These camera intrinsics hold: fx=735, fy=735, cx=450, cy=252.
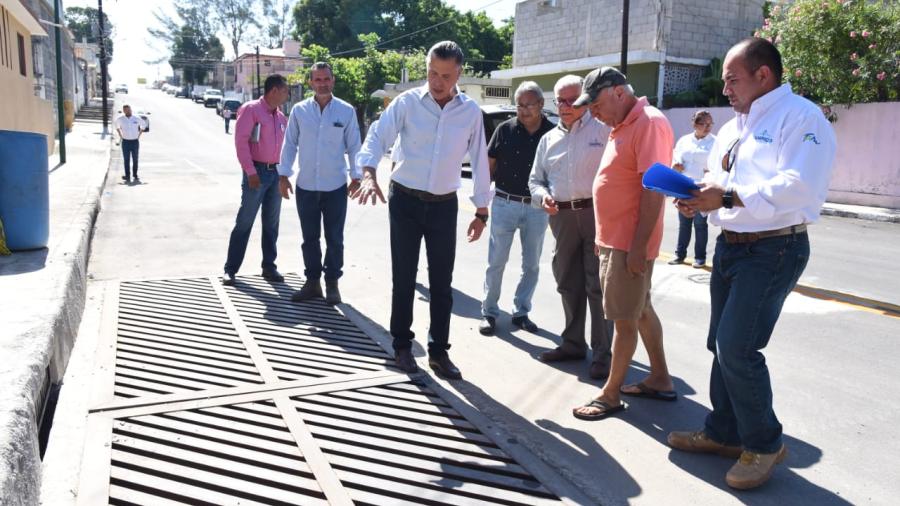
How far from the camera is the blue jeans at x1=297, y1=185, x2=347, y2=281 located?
6.35 meters

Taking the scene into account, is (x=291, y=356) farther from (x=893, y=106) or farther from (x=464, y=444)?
(x=893, y=106)

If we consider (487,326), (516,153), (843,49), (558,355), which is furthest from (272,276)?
(843,49)

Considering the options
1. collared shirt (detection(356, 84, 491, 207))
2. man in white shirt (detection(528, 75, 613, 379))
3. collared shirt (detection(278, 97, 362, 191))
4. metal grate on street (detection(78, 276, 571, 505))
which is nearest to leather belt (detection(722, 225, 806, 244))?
metal grate on street (detection(78, 276, 571, 505))

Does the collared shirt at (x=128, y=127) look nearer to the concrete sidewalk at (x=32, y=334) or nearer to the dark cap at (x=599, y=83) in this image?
the concrete sidewalk at (x=32, y=334)

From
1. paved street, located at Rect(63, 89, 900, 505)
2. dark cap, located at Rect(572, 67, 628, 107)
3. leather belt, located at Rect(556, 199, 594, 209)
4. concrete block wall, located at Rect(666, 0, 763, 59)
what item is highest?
concrete block wall, located at Rect(666, 0, 763, 59)

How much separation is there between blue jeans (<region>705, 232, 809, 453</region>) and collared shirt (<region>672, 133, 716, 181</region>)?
496cm

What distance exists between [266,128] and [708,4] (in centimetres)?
2061

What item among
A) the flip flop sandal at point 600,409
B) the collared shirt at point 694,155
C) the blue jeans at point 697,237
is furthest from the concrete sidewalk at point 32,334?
the blue jeans at point 697,237

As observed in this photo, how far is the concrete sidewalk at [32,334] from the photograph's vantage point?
272 centimetres

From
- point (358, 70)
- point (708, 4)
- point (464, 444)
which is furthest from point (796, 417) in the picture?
point (358, 70)

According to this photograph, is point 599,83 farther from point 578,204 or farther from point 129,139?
point 129,139

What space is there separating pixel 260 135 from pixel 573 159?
330 centimetres

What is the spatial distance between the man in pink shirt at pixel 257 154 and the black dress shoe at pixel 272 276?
0.30 m

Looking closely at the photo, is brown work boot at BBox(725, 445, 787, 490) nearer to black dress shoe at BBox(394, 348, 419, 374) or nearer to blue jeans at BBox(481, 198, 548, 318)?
black dress shoe at BBox(394, 348, 419, 374)
